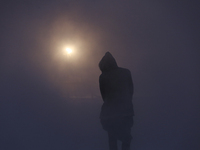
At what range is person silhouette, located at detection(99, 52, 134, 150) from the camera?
3.78ft

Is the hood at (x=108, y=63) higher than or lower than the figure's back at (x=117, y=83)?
higher

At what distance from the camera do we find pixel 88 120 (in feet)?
9.52

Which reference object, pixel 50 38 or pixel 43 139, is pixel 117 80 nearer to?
pixel 43 139

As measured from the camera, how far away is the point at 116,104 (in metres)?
1.18

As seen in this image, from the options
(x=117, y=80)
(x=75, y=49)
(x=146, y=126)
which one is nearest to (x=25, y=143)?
(x=117, y=80)

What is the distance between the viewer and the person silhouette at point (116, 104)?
1152 mm

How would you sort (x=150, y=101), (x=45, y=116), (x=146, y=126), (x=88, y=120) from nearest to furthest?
(x=146, y=126)
(x=88, y=120)
(x=45, y=116)
(x=150, y=101)

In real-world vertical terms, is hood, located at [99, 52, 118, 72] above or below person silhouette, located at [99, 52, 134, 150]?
above

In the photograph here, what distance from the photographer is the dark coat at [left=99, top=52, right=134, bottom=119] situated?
1.16m

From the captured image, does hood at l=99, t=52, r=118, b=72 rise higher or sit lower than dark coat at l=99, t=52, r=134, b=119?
higher

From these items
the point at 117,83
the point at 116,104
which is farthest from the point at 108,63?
the point at 116,104

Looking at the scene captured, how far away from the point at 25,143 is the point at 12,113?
187cm

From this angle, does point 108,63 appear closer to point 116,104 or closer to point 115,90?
point 115,90

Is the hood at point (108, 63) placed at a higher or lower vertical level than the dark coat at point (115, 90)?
higher
